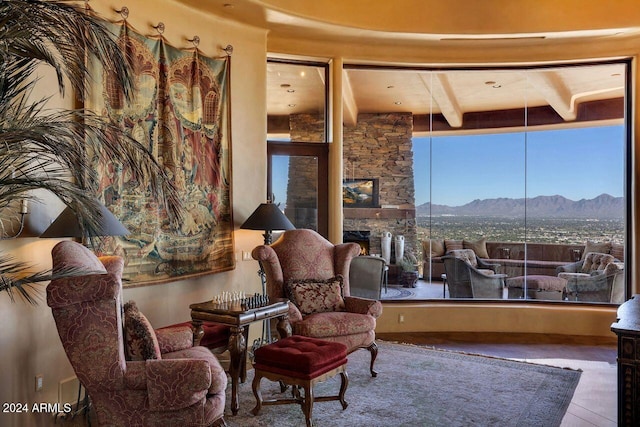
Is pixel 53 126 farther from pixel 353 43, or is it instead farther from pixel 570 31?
pixel 570 31

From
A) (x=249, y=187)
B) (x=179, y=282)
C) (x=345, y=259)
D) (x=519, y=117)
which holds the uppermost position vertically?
(x=519, y=117)

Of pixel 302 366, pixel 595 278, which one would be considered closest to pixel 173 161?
pixel 302 366

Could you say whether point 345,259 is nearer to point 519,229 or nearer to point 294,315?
point 294,315

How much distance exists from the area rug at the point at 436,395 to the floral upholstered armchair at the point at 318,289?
0.39 meters

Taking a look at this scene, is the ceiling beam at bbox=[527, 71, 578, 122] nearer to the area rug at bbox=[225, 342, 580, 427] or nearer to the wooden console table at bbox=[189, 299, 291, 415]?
the area rug at bbox=[225, 342, 580, 427]

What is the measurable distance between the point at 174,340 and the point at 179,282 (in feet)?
4.76

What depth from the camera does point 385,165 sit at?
709cm

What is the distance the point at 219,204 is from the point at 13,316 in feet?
7.68

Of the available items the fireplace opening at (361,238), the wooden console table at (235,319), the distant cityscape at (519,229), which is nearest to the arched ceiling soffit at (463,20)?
the distant cityscape at (519,229)

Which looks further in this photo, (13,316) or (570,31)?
(570,31)

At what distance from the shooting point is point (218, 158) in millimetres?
5582

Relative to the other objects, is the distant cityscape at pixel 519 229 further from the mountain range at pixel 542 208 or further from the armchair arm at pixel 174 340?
the armchair arm at pixel 174 340

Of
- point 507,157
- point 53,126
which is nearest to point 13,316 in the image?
point 53,126

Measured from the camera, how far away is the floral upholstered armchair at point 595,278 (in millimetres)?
6742
